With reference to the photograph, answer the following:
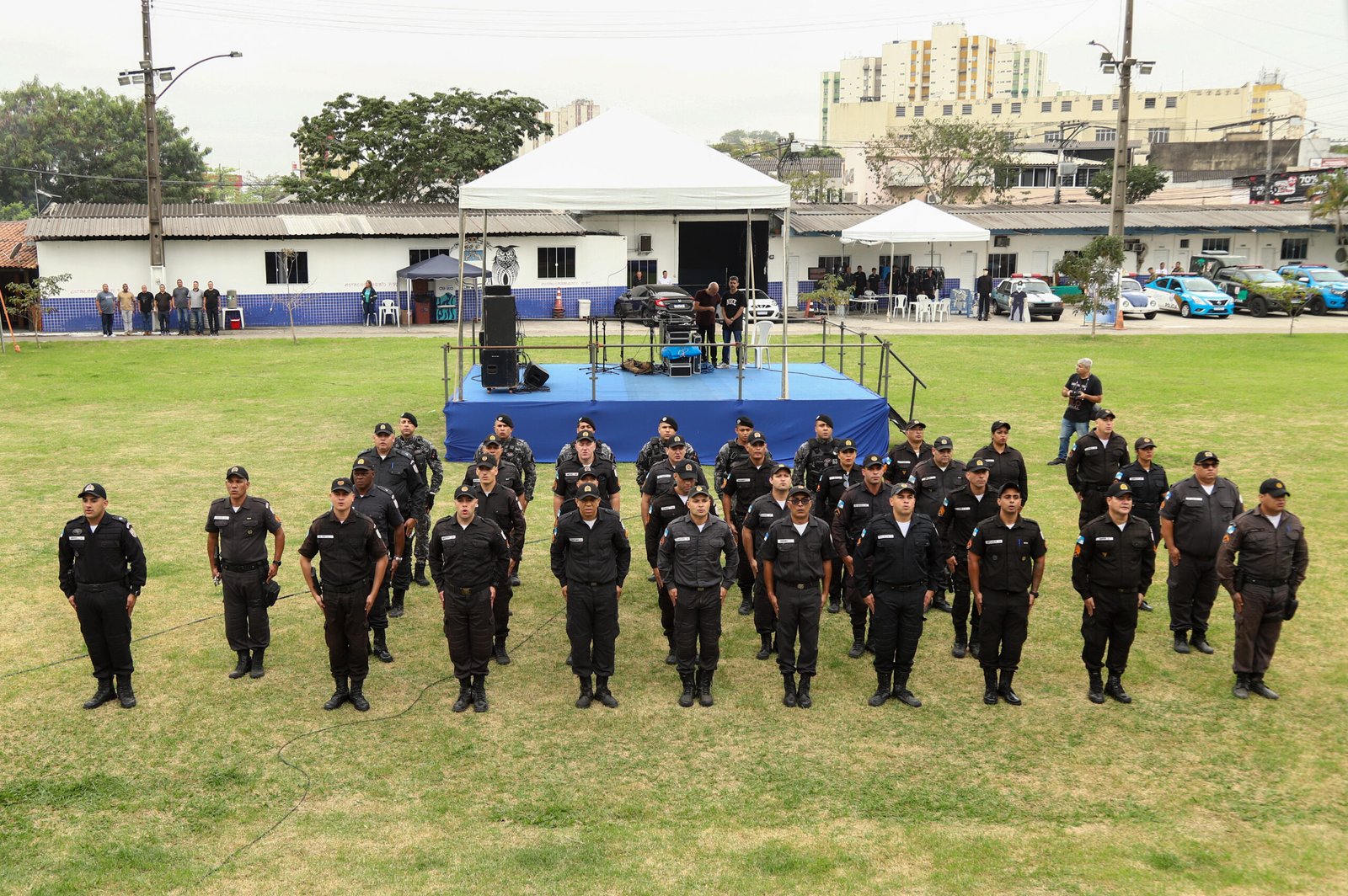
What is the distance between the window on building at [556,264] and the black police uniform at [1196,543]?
32295 millimetres

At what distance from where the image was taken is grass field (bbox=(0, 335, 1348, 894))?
6.12m

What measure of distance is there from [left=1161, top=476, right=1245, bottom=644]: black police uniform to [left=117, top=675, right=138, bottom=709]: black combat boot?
27.6ft

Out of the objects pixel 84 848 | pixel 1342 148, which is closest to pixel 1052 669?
pixel 84 848

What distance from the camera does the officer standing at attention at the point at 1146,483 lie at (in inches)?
396

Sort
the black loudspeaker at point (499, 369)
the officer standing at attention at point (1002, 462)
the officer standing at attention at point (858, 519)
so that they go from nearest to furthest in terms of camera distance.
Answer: the officer standing at attention at point (858, 519)
the officer standing at attention at point (1002, 462)
the black loudspeaker at point (499, 369)

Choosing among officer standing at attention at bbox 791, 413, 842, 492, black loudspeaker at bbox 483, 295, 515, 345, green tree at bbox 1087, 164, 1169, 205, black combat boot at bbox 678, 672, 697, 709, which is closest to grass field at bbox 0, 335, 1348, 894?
black combat boot at bbox 678, 672, 697, 709

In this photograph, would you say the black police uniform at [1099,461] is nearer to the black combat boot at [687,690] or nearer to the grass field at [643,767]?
the grass field at [643,767]

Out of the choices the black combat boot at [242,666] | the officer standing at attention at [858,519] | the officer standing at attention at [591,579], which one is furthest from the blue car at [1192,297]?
the black combat boot at [242,666]

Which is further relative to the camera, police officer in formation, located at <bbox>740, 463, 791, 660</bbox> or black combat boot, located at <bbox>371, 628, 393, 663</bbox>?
black combat boot, located at <bbox>371, 628, 393, 663</bbox>

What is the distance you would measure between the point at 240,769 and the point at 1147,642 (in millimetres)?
7395

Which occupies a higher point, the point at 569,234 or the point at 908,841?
the point at 569,234

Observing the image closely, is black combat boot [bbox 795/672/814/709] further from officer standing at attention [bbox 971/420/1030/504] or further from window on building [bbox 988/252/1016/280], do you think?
window on building [bbox 988/252/1016/280]

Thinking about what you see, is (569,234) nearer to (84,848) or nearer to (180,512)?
(180,512)

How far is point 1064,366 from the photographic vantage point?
26797 mm
